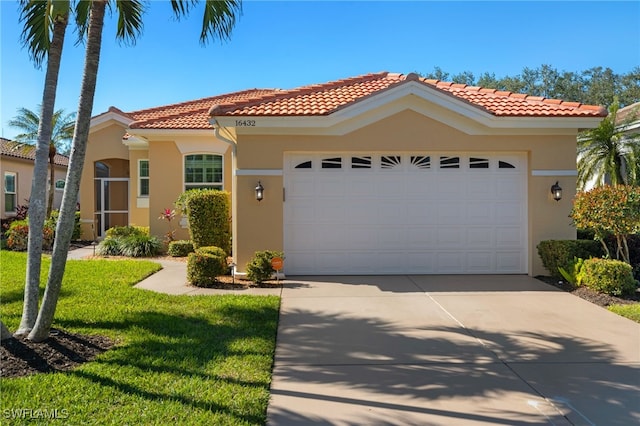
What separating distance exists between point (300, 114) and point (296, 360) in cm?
578

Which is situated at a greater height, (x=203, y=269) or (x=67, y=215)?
(x=67, y=215)

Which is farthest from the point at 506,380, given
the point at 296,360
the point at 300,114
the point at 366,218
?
the point at 300,114

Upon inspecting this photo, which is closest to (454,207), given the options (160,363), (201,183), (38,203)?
(160,363)

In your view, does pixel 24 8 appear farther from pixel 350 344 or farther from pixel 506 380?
pixel 506 380

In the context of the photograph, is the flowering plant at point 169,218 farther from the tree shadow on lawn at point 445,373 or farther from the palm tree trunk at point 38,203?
the tree shadow on lawn at point 445,373

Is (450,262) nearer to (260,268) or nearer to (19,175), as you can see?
(260,268)

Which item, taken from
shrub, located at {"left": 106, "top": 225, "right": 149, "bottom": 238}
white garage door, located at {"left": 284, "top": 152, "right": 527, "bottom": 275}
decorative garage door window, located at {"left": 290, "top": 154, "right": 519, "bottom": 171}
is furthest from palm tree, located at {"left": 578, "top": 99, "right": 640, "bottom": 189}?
shrub, located at {"left": 106, "top": 225, "right": 149, "bottom": 238}

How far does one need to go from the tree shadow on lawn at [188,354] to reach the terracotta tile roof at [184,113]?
294 inches

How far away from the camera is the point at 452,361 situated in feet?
16.6

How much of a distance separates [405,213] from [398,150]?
1.44m

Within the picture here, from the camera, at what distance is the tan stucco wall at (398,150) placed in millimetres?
9766

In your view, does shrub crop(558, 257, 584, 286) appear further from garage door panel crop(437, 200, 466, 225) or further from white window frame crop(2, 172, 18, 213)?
white window frame crop(2, 172, 18, 213)

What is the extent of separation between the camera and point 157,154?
14.6 m

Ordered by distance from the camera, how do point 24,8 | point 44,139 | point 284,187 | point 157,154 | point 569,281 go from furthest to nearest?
point 157,154 < point 284,187 < point 569,281 < point 24,8 < point 44,139
